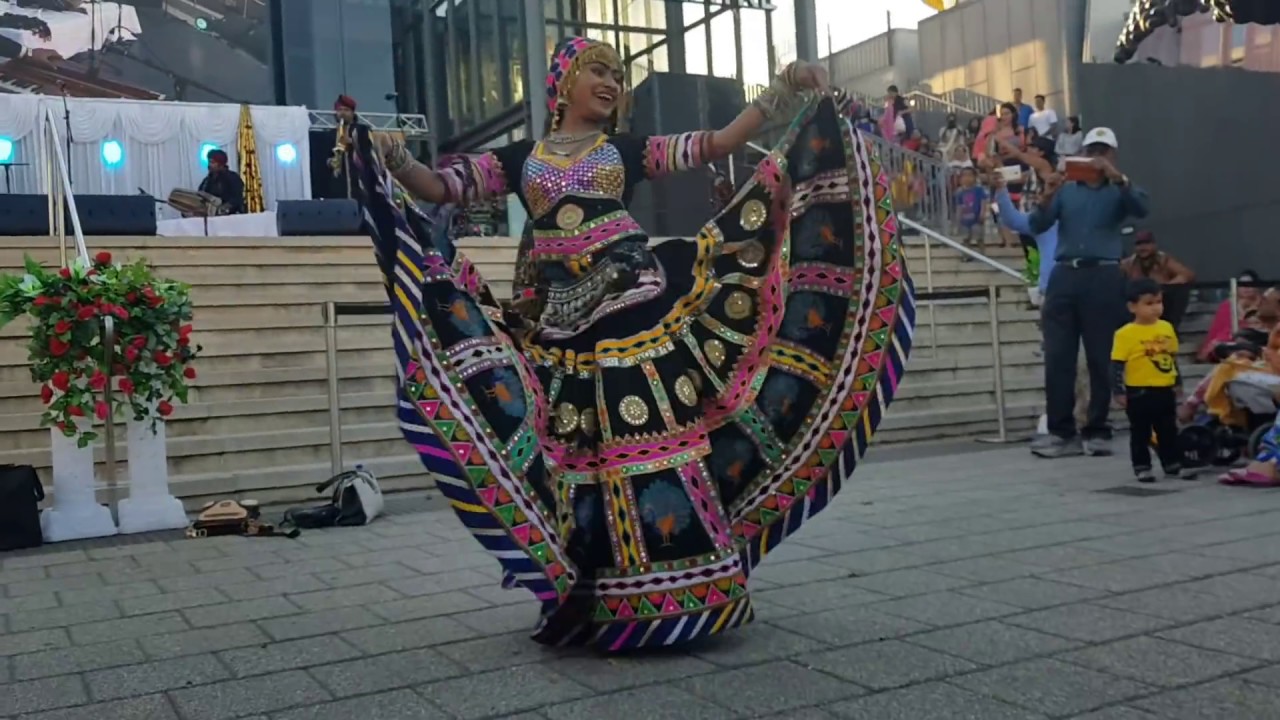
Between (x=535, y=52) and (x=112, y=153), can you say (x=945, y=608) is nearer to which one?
(x=535, y=52)

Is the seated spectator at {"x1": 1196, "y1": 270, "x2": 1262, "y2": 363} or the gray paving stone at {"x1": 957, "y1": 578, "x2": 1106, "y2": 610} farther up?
the seated spectator at {"x1": 1196, "y1": 270, "x2": 1262, "y2": 363}

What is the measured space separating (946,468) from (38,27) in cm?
1765

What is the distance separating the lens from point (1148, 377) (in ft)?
20.4

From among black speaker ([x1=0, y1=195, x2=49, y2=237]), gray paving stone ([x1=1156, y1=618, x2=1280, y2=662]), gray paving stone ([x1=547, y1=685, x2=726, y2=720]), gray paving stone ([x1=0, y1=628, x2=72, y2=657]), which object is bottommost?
gray paving stone ([x1=0, y1=628, x2=72, y2=657])

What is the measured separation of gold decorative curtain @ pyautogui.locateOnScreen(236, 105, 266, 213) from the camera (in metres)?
18.7

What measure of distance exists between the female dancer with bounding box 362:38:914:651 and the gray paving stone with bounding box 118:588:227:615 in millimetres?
1627

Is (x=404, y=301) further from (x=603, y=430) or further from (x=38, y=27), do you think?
(x=38, y=27)

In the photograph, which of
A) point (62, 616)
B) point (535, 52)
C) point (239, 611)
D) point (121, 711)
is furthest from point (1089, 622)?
point (535, 52)

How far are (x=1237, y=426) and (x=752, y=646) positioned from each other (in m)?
4.75

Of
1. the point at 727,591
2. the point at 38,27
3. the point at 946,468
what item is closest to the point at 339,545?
the point at 727,591

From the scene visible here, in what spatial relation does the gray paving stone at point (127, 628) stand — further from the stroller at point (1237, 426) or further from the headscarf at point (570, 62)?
the stroller at point (1237, 426)

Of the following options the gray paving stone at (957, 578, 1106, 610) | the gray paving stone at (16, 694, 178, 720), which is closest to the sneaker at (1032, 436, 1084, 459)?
the gray paving stone at (957, 578, 1106, 610)

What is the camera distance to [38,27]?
19.0 meters

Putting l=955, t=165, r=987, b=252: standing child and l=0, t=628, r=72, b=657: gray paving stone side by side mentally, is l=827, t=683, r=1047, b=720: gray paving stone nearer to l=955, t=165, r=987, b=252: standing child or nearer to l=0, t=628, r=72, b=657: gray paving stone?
l=0, t=628, r=72, b=657: gray paving stone
